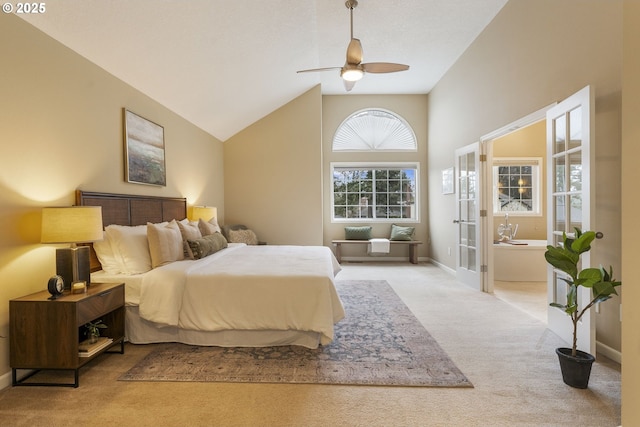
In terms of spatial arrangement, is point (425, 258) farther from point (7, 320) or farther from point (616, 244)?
point (7, 320)

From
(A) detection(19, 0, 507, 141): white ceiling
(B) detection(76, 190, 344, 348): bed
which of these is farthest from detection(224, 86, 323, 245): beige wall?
(B) detection(76, 190, 344, 348): bed

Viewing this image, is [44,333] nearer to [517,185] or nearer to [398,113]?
[398,113]

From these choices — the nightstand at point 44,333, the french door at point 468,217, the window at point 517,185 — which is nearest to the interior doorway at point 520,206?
the window at point 517,185

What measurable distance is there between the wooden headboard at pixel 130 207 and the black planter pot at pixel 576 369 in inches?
147

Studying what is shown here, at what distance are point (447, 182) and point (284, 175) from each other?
296 cm

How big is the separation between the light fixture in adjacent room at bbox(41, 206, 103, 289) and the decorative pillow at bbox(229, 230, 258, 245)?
292 cm

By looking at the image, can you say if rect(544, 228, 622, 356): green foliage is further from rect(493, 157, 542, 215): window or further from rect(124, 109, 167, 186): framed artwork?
rect(493, 157, 542, 215): window

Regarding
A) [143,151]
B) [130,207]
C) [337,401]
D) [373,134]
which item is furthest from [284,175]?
[337,401]

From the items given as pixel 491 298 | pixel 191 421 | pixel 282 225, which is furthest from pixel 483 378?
pixel 282 225

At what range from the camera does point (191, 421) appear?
1.77 metres

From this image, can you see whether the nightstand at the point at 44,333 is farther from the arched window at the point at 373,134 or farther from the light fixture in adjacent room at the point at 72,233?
the arched window at the point at 373,134

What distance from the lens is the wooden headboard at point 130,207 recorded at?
284cm

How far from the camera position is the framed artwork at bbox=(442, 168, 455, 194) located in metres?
5.45

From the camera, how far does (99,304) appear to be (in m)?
2.25
